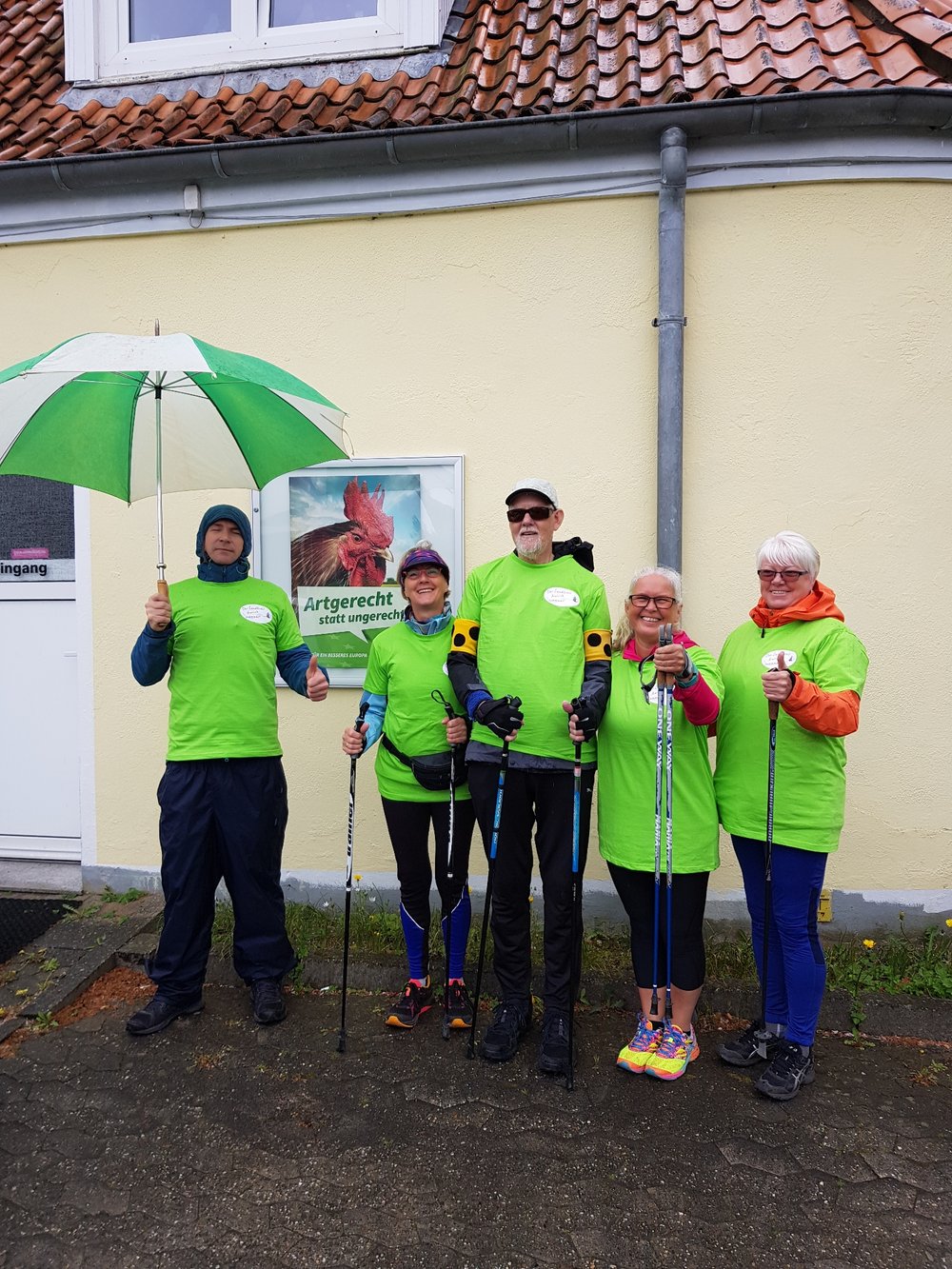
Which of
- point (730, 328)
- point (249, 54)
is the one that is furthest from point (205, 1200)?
point (249, 54)

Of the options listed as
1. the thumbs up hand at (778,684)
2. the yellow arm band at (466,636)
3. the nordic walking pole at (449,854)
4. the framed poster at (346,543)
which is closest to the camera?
the thumbs up hand at (778,684)

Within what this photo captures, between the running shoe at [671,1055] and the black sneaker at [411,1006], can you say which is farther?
the black sneaker at [411,1006]

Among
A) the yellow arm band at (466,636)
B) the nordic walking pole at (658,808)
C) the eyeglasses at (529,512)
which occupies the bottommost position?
the nordic walking pole at (658,808)

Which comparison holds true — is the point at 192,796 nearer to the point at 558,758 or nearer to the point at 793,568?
the point at 558,758

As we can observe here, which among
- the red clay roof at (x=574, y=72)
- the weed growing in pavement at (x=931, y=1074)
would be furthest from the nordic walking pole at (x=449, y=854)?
the red clay roof at (x=574, y=72)

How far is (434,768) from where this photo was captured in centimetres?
335

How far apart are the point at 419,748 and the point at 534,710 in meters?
0.52

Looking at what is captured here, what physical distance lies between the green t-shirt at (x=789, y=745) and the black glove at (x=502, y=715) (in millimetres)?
804

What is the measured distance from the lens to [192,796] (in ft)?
11.5

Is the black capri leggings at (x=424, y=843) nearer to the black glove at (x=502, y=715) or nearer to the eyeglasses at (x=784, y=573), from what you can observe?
the black glove at (x=502, y=715)

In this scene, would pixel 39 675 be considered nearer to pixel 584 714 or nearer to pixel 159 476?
pixel 159 476

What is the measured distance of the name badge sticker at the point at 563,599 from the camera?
126 inches

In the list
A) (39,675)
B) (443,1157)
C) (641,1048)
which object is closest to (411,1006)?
(443,1157)

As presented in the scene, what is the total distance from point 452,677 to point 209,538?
1214 mm
